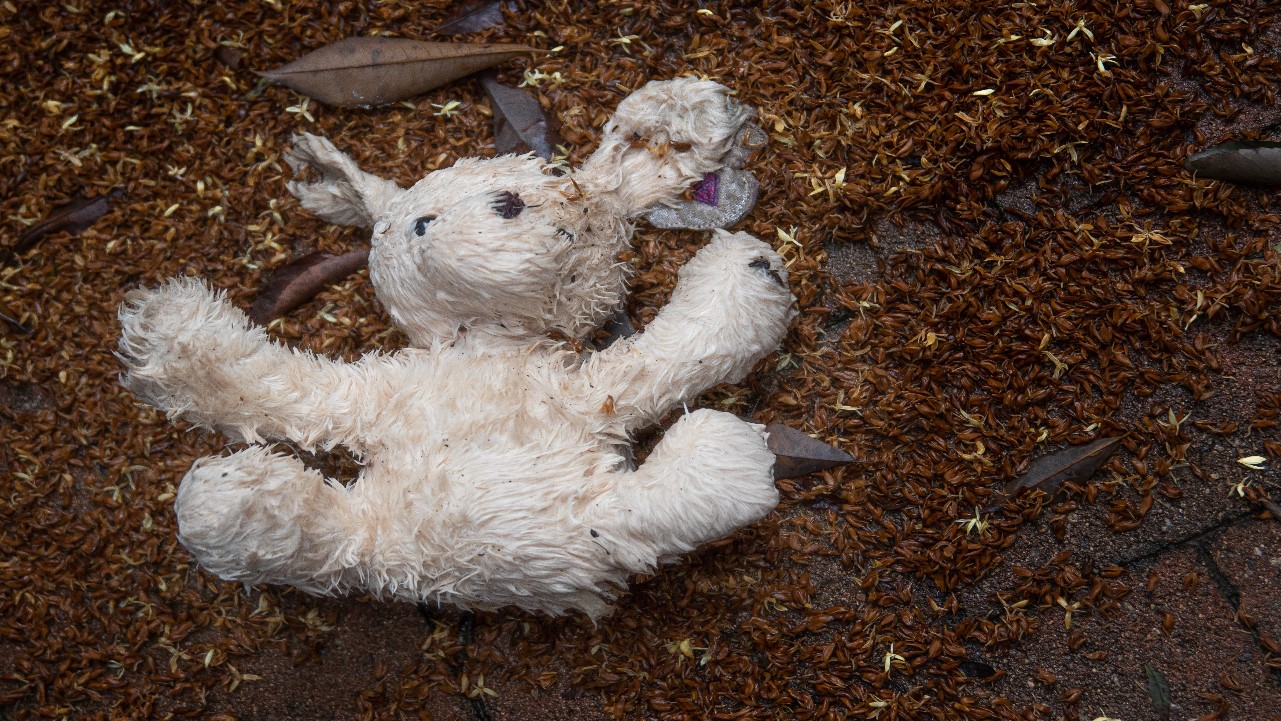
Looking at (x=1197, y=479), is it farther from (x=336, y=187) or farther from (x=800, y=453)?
(x=336, y=187)

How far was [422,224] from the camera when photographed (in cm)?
114

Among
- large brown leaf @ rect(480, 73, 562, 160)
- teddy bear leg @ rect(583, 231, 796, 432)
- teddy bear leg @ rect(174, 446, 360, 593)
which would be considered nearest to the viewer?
teddy bear leg @ rect(174, 446, 360, 593)

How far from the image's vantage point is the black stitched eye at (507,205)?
111 cm

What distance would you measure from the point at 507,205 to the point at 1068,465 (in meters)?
0.87

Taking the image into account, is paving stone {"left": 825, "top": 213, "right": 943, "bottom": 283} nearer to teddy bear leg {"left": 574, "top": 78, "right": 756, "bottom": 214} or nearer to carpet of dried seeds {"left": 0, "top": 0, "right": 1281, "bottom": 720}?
carpet of dried seeds {"left": 0, "top": 0, "right": 1281, "bottom": 720}

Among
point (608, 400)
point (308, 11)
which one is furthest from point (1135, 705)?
point (308, 11)

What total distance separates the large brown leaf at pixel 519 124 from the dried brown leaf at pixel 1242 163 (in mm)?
964

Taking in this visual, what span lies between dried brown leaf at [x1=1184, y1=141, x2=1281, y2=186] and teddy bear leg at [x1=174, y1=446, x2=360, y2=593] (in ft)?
4.24

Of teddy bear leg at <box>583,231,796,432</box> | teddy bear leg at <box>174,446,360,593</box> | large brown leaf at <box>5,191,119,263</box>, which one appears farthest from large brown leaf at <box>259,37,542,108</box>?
teddy bear leg at <box>174,446,360,593</box>

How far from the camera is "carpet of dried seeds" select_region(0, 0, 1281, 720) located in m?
1.26

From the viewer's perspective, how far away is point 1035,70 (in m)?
1.31

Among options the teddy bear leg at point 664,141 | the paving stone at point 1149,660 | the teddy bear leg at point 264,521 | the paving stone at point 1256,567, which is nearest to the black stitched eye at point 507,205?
the teddy bear leg at point 664,141

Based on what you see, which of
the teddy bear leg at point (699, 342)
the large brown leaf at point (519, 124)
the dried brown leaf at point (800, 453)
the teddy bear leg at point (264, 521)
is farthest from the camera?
the large brown leaf at point (519, 124)

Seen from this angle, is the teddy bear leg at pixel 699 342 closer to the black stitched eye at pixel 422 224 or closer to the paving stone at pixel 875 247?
the paving stone at pixel 875 247
